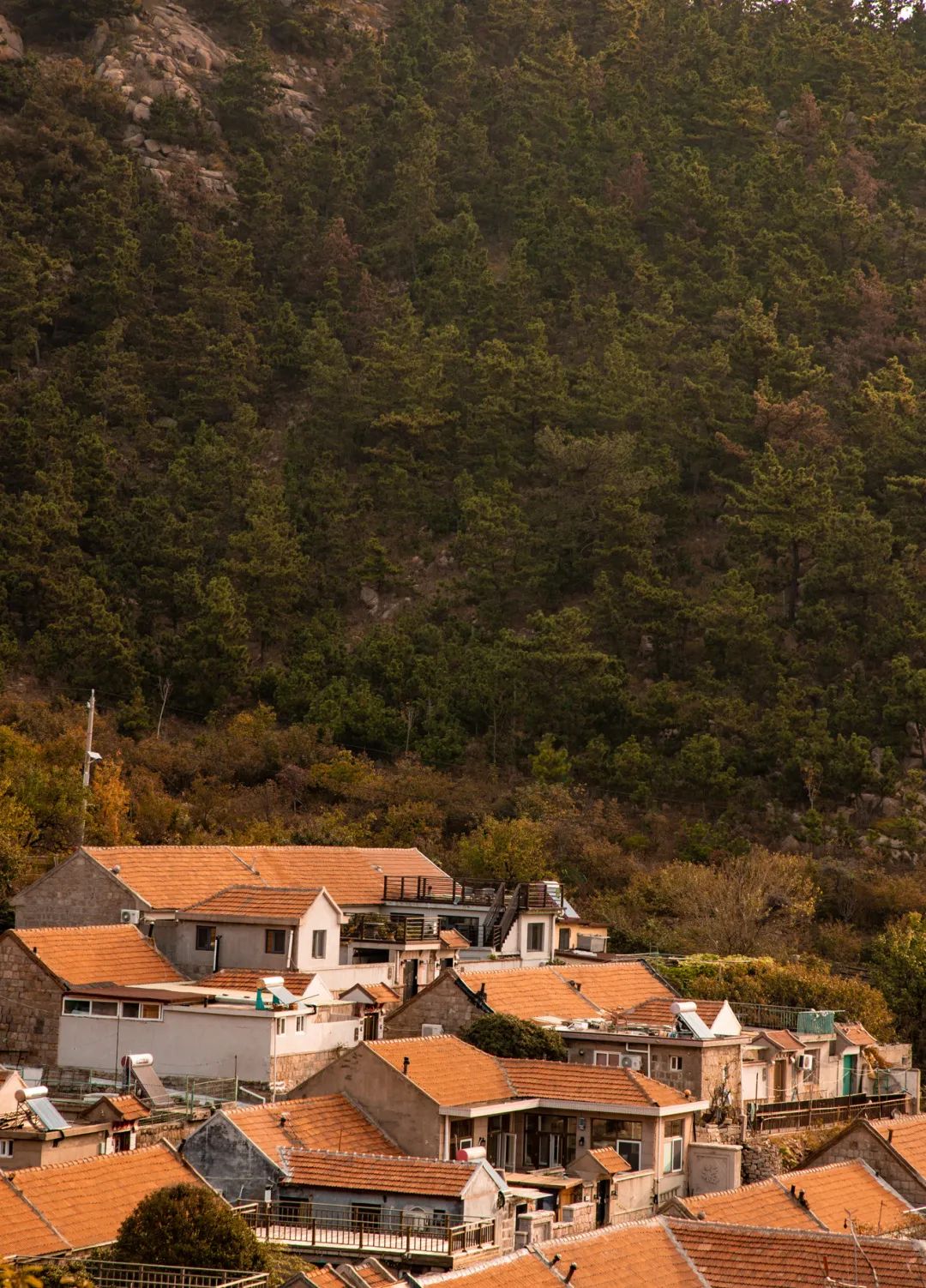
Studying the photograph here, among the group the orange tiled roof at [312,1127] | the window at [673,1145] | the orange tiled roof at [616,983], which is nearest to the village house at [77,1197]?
the orange tiled roof at [312,1127]

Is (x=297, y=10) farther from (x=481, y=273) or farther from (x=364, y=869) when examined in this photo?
(x=364, y=869)

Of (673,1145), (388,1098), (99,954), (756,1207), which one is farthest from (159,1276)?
(99,954)

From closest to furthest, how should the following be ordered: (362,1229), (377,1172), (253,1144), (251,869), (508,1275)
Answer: (508,1275), (362,1229), (377,1172), (253,1144), (251,869)

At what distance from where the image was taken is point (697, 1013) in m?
41.4

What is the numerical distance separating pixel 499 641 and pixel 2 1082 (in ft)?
137

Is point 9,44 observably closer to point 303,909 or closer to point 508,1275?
point 303,909

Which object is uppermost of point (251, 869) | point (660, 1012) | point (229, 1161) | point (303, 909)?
point (251, 869)

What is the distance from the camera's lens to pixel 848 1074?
46.1 meters

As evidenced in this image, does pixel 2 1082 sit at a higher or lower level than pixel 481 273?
lower

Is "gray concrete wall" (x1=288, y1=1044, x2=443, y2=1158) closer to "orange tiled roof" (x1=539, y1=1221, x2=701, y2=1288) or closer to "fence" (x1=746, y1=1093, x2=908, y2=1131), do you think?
"fence" (x1=746, y1=1093, x2=908, y2=1131)

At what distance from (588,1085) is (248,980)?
919 cm

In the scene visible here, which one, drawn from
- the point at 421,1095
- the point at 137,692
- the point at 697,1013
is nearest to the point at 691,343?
the point at 137,692

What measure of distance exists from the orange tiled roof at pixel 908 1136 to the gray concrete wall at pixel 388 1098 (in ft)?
28.0

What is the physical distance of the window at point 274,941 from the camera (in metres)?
44.4
